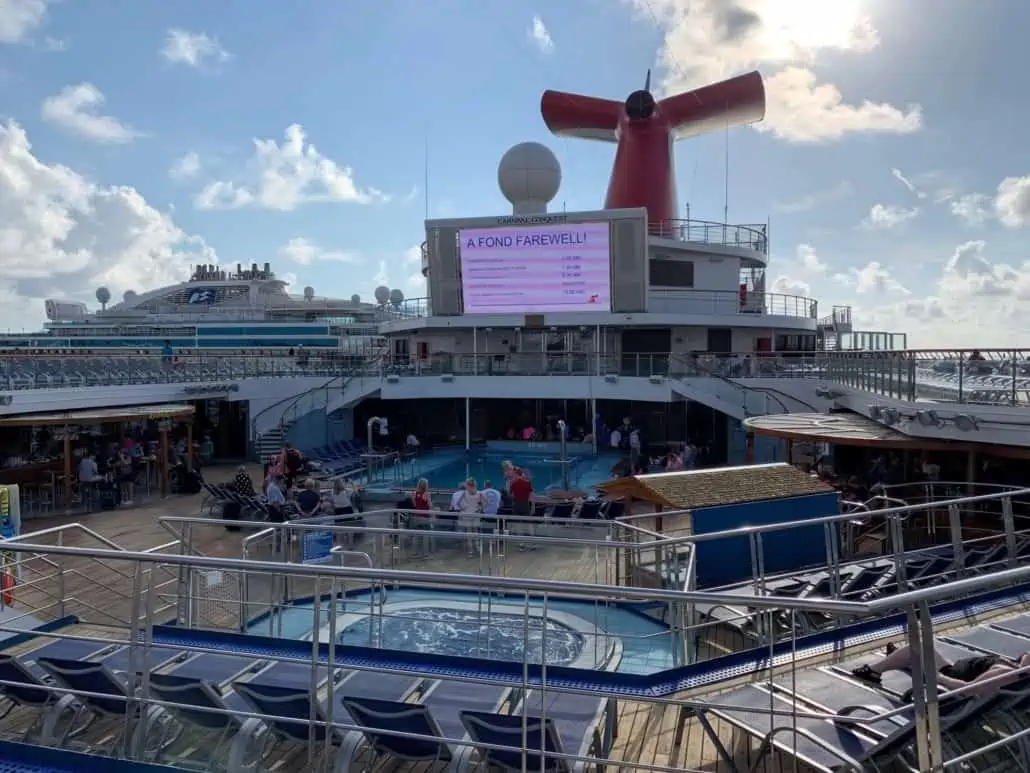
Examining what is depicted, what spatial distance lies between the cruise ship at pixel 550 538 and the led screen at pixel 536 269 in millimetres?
87

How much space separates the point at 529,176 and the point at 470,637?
73.2 feet

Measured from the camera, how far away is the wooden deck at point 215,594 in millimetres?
4254

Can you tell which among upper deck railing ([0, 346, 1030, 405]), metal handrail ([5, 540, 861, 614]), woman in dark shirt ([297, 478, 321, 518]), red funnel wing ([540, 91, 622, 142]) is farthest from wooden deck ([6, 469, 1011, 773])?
red funnel wing ([540, 91, 622, 142])

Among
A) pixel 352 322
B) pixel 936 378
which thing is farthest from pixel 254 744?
pixel 352 322

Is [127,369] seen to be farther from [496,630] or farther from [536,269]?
[496,630]

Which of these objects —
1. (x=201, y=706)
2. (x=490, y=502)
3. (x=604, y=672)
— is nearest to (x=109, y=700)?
(x=201, y=706)

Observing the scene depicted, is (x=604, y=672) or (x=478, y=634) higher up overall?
(x=604, y=672)

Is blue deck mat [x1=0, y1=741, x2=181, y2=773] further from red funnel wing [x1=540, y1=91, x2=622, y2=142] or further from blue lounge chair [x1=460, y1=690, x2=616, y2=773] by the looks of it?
red funnel wing [x1=540, y1=91, x2=622, y2=142]

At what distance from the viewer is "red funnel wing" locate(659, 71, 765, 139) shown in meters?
29.5

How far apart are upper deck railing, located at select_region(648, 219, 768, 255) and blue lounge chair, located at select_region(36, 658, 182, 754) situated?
2512cm

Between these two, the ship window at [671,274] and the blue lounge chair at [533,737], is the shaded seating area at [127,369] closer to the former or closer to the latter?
the ship window at [671,274]

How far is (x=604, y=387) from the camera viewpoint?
22719 mm

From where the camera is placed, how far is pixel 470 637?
21.8ft

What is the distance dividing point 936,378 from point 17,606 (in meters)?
11.8
